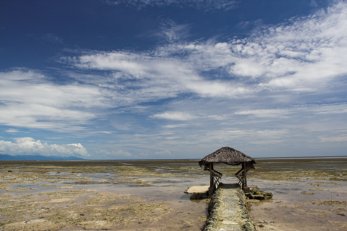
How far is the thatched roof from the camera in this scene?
2691 cm

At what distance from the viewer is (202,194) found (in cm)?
2702

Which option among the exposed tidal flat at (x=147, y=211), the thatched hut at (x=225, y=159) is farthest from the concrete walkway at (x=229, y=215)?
the thatched hut at (x=225, y=159)

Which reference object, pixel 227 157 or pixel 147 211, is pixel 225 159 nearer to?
pixel 227 157

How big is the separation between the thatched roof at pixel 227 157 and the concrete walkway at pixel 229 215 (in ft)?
13.5

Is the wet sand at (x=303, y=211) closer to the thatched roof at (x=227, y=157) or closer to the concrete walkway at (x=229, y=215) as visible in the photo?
the concrete walkway at (x=229, y=215)

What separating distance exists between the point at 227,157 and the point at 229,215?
36.2 feet

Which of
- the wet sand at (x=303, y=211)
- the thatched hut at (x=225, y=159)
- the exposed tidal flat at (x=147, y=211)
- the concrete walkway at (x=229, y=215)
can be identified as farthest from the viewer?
the thatched hut at (x=225, y=159)

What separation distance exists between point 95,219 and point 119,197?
29.2 feet

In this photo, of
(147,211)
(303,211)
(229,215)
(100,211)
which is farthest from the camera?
(100,211)

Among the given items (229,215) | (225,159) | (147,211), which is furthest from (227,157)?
(229,215)

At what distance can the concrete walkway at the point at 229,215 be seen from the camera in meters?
13.8

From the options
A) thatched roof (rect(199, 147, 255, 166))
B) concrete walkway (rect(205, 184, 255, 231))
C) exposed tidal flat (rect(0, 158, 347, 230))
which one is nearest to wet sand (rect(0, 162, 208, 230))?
exposed tidal flat (rect(0, 158, 347, 230))

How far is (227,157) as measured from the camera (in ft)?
88.6

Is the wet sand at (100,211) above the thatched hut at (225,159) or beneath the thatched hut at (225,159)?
beneath
